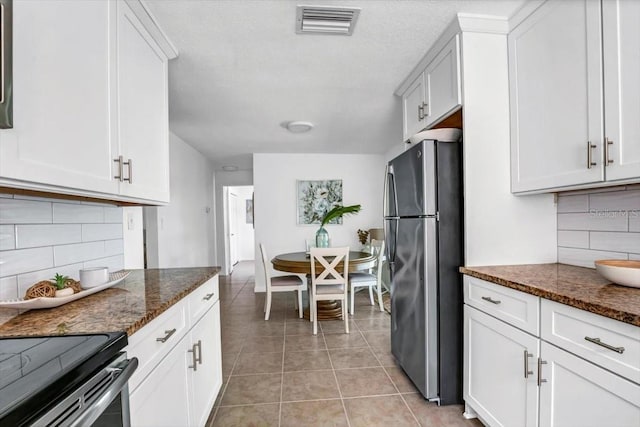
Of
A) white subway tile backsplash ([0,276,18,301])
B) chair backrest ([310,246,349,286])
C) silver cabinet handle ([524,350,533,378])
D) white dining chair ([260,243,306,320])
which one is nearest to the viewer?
white subway tile backsplash ([0,276,18,301])

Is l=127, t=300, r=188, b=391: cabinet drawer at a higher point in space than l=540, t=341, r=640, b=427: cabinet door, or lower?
higher

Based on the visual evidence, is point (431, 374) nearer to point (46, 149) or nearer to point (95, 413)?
point (95, 413)

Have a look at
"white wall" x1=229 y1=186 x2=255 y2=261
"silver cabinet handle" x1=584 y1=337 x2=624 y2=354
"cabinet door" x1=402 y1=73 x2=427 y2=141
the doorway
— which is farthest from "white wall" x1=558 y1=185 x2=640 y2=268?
"white wall" x1=229 y1=186 x2=255 y2=261

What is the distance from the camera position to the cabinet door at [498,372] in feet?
4.39

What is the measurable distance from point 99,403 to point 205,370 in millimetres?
1136

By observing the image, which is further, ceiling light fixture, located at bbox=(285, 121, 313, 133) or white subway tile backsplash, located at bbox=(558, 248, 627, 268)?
ceiling light fixture, located at bbox=(285, 121, 313, 133)

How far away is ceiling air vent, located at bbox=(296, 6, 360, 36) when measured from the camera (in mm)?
1618

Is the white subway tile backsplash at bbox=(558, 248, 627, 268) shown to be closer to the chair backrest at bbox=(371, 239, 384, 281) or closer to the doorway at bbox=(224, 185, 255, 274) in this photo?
the chair backrest at bbox=(371, 239, 384, 281)

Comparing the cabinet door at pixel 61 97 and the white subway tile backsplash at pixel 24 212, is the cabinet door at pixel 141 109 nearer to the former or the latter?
the cabinet door at pixel 61 97

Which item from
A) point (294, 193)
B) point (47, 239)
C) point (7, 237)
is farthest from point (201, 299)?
point (294, 193)

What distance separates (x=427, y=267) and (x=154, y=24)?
2.07 m

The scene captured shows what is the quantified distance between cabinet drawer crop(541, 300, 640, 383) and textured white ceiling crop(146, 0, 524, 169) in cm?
157

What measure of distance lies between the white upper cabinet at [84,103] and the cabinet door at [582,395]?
1.89 m

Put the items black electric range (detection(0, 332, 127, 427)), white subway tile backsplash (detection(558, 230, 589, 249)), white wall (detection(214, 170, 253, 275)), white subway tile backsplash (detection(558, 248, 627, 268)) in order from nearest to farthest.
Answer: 1. black electric range (detection(0, 332, 127, 427))
2. white subway tile backsplash (detection(558, 248, 627, 268))
3. white subway tile backsplash (detection(558, 230, 589, 249))
4. white wall (detection(214, 170, 253, 275))
